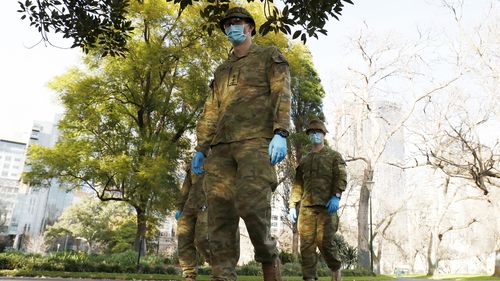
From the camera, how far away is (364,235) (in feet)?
77.4

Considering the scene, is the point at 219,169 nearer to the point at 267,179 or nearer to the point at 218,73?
the point at 267,179

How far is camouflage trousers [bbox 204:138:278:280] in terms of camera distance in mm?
3438

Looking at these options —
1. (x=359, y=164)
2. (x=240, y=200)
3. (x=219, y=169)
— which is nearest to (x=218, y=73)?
(x=219, y=169)

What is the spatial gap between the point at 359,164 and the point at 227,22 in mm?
34210

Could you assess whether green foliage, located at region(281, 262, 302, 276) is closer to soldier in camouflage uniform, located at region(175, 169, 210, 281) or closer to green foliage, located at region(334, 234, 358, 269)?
green foliage, located at region(334, 234, 358, 269)

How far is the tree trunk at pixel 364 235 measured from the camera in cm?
2312

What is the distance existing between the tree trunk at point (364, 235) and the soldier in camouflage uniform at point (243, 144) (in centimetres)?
2099

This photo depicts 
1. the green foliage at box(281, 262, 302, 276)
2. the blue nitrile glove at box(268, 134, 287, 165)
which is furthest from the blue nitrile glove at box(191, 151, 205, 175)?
the green foliage at box(281, 262, 302, 276)

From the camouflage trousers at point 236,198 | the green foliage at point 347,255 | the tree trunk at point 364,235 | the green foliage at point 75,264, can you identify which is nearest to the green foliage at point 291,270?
the green foliage at point 75,264

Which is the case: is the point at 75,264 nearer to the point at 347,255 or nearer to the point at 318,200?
the point at 318,200

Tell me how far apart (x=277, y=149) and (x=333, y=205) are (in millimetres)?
3329

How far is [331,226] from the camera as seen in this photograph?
6523mm

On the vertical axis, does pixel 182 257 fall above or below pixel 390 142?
below

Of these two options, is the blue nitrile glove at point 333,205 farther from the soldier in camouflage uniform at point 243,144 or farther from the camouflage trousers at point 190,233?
the soldier in camouflage uniform at point 243,144
